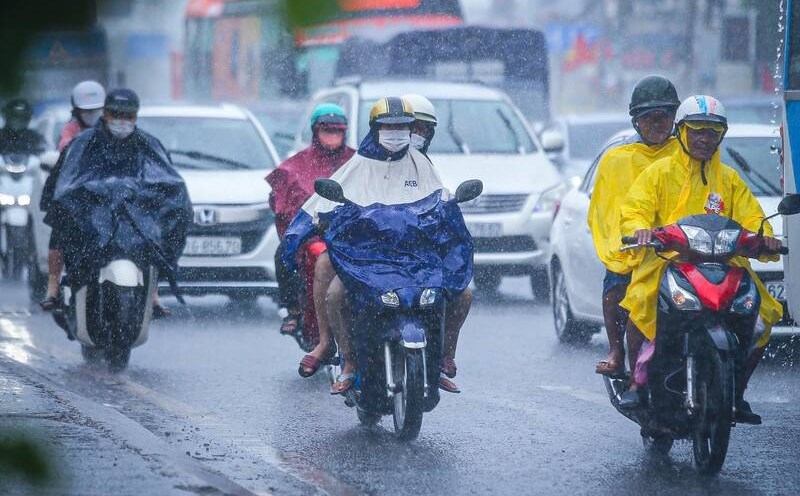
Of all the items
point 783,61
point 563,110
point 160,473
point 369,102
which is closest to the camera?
point 160,473

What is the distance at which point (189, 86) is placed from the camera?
1257 inches

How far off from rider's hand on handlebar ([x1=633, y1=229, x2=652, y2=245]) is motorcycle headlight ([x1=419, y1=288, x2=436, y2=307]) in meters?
1.17

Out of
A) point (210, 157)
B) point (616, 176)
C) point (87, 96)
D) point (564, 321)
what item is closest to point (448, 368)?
point (616, 176)

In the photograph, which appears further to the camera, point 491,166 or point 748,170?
point 491,166

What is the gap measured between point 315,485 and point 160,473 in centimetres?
62

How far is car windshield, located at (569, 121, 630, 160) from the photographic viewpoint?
75.2 ft

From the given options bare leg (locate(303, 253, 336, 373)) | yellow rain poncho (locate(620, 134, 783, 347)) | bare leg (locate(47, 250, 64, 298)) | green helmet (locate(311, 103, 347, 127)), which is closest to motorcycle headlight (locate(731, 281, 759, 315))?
yellow rain poncho (locate(620, 134, 783, 347))

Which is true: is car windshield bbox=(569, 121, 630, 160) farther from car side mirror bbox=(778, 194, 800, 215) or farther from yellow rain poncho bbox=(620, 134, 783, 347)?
car side mirror bbox=(778, 194, 800, 215)

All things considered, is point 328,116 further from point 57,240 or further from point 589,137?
point 589,137

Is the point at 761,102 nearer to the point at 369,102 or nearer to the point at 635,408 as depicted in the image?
the point at 369,102

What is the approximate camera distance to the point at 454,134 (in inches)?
677

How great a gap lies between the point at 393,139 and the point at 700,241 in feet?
6.20

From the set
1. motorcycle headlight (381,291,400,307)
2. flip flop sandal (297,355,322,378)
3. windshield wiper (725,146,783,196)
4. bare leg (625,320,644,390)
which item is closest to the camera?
bare leg (625,320,644,390)

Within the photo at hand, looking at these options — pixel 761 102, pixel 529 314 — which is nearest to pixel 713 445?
pixel 529 314
